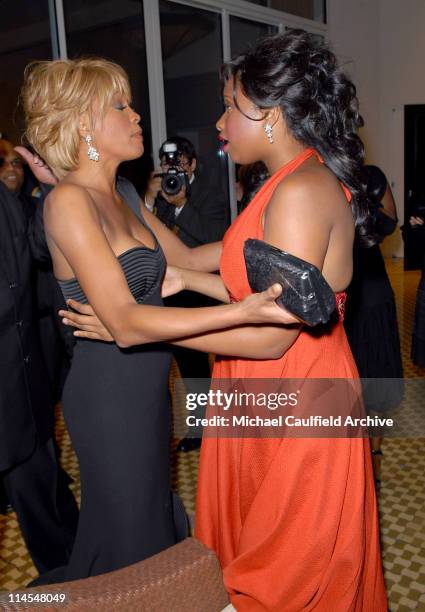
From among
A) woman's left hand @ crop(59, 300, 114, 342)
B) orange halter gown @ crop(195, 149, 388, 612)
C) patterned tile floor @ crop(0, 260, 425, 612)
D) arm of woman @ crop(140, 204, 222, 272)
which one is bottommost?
patterned tile floor @ crop(0, 260, 425, 612)

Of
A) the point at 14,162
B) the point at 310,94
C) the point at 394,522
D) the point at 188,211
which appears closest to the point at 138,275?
the point at 310,94

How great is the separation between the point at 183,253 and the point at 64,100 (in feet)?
2.12

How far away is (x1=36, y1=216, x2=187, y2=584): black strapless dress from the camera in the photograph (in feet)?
5.01

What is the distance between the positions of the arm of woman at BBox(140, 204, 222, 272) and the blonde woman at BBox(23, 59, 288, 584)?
0.26 meters

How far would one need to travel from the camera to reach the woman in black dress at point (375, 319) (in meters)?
2.99

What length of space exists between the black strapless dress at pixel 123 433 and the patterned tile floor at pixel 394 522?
965 mm

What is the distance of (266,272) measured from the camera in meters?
1.03

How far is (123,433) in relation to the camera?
1.54m

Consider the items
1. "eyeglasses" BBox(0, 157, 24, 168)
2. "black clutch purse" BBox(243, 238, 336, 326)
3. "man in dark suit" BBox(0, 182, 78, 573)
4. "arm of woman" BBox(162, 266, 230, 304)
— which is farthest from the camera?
"eyeglasses" BBox(0, 157, 24, 168)

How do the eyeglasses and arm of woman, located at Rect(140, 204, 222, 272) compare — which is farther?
the eyeglasses

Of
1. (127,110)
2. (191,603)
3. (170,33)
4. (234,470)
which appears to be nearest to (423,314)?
(234,470)

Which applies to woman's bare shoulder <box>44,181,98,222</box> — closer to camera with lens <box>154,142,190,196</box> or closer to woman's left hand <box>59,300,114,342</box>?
woman's left hand <box>59,300,114,342</box>

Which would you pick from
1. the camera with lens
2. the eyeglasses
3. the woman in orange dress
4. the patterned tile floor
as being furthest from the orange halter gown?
the eyeglasses

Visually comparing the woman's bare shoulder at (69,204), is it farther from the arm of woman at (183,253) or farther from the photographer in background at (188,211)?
the photographer in background at (188,211)
